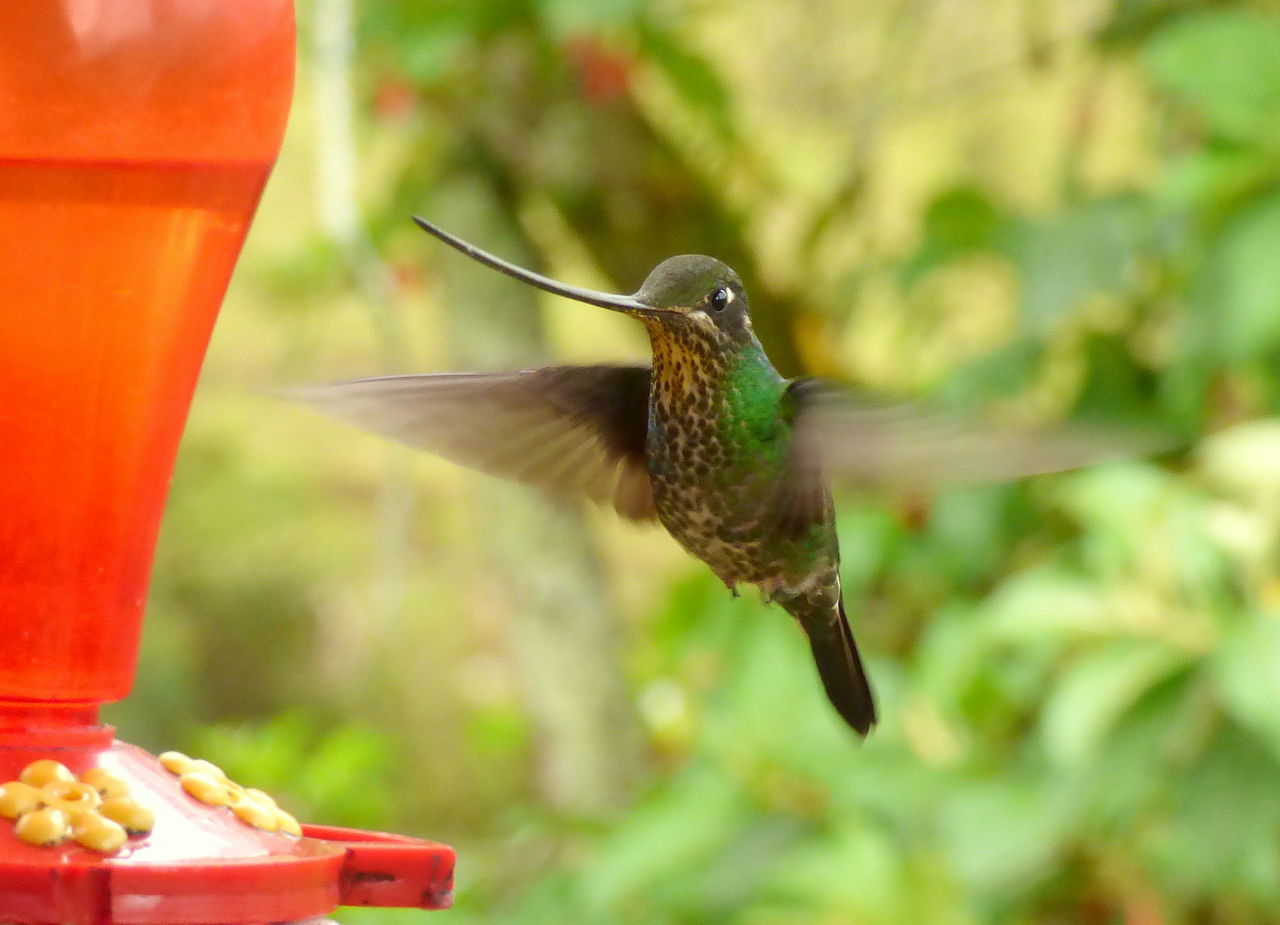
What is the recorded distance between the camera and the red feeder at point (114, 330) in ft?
3.49

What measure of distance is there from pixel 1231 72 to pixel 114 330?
2.13m

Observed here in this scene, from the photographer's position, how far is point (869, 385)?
1.83 metres

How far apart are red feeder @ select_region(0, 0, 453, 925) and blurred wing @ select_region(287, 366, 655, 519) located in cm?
16

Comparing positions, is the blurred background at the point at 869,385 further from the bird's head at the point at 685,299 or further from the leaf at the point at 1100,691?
the bird's head at the point at 685,299

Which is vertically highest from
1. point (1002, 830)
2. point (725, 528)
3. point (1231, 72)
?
point (1231, 72)

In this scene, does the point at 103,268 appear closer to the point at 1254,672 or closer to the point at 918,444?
the point at 918,444

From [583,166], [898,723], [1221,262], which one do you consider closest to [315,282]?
[583,166]

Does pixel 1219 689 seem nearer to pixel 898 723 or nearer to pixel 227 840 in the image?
pixel 898 723

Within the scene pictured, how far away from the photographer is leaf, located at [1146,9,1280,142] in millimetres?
2707

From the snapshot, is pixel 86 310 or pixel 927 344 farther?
pixel 927 344

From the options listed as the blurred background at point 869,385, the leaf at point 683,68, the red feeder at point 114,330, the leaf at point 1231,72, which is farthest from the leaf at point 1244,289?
the red feeder at point 114,330

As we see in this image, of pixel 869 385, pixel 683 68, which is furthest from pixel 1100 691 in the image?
pixel 683 68

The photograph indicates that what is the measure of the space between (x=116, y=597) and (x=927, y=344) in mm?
3072

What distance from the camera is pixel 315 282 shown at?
13.5 ft
